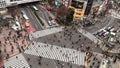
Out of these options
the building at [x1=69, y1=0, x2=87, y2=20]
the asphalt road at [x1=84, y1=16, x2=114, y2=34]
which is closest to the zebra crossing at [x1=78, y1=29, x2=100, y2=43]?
the asphalt road at [x1=84, y1=16, x2=114, y2=34]

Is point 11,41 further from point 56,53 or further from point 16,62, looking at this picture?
point 56,53

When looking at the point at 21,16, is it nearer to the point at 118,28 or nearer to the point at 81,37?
the point at 81,37

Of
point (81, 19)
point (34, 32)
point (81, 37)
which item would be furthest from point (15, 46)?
point (81, 19)

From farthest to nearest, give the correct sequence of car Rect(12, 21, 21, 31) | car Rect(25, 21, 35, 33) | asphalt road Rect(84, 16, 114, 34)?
1. asphalt road Rect(84, 16, 114, 34)
2. car Rect(25, 21, 35, 33)
3. car Rect(12, 21, 21, 31)

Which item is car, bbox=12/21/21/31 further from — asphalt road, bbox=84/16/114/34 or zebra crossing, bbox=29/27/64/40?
asphalt road, bbox=84/16/114/34

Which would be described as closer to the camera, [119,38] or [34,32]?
[34,32]

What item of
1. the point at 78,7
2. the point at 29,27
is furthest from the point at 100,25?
the point at 29,27
